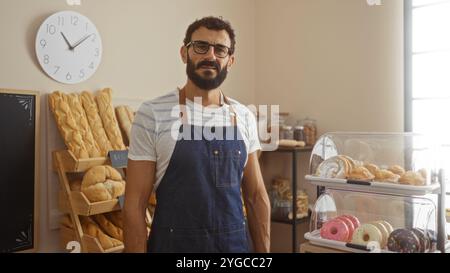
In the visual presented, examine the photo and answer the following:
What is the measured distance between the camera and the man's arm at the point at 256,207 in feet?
5.52

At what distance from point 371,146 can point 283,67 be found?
56.2 inches

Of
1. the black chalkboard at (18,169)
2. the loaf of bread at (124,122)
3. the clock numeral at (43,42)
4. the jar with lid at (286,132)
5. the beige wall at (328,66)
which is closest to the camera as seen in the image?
the black chalkboard at (18,169)

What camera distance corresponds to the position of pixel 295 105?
325 centimetres

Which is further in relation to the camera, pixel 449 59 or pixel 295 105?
pixel 295 105

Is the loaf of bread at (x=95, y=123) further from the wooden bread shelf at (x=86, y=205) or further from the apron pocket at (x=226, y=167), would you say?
the apron pocket at (x=226, y=167)

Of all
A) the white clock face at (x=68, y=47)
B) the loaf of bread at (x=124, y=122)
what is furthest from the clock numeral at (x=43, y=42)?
the loaf of bread at (x=124, y=122)

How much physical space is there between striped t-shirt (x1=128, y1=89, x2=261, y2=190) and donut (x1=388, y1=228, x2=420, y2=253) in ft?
2.49

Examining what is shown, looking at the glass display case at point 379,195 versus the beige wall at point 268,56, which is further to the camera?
the beige wall at point 268,56

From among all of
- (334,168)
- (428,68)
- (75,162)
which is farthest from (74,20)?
(428,68)

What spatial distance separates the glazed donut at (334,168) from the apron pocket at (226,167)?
422 mm

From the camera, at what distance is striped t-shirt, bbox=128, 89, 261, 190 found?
1509 millimetres

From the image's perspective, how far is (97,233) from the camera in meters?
2.05
